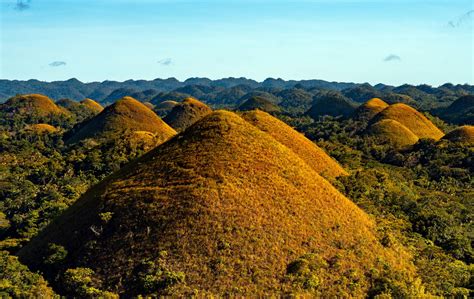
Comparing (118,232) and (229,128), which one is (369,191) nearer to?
(229,128)

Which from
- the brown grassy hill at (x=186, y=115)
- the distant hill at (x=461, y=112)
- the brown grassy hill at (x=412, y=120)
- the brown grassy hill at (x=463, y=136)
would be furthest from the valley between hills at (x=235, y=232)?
the distant hill at (x=461, y=112)

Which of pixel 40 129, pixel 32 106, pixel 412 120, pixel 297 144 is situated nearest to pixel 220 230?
pixel 297 144

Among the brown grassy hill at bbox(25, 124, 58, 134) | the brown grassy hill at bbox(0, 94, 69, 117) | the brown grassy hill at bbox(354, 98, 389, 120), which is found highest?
the brown grassy hill at bbox(354, 98, 389, 120)

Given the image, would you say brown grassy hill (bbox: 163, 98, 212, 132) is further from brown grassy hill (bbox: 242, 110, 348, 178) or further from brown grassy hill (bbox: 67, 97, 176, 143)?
brown grassy hill (bbox: 242, 110, 348, 178)

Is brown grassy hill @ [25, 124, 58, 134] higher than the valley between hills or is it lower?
lower

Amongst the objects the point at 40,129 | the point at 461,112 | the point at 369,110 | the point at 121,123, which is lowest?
the point at 40,129

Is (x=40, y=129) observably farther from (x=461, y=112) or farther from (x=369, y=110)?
(x=461, y=112)

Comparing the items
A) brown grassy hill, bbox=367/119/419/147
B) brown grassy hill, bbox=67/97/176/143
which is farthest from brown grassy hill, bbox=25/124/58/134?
brown grassy hill, bbox=367/119/419/147

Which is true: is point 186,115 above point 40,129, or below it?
above
